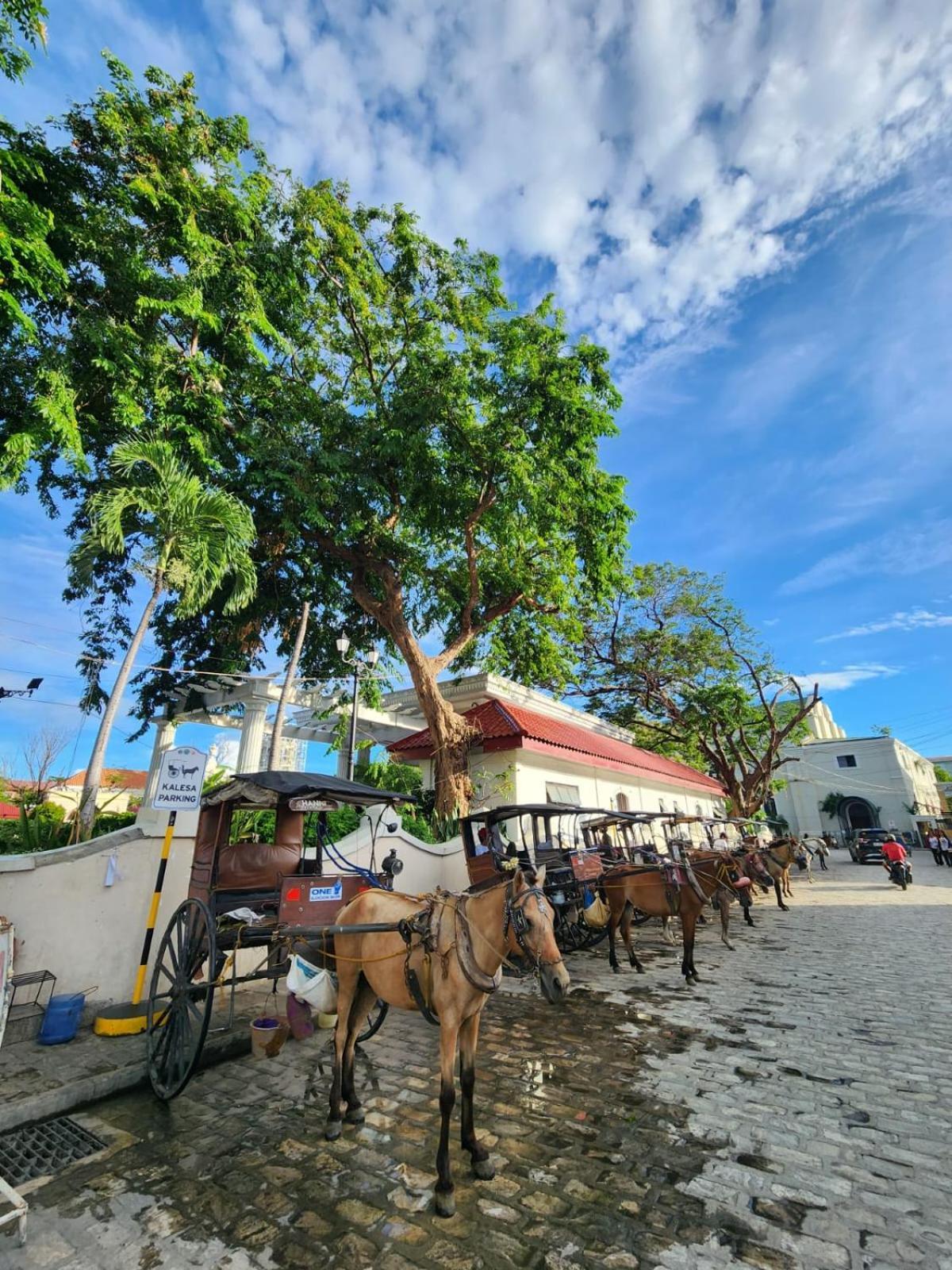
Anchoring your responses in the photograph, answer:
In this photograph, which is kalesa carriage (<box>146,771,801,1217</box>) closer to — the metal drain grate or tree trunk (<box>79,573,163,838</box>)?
the metal drain grate

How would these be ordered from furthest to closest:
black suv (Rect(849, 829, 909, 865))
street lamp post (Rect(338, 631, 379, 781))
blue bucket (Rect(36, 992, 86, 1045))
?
black suv (Rect(849, 829, 909, 865))
street lamp post (Rect(338, 631, 379, 781))
blue bucket (Rect(36, 992, 86, 1045))

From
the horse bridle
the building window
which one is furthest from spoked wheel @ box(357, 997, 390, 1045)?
the building window

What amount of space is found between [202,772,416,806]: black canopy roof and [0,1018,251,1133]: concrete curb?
2417 millimetres

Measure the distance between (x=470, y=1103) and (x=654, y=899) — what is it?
621 centimetres

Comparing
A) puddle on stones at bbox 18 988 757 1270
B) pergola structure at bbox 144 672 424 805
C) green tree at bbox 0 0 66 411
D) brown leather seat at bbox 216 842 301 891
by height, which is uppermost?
green tree at bbox 0 0 66 411

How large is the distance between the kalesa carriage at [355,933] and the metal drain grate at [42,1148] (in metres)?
0.60

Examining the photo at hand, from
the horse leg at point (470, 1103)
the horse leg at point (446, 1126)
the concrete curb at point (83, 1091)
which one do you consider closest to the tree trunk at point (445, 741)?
the concrete curb at point (83, 1091)

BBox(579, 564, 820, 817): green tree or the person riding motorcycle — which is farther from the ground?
BBox(579, 564, 820, 817): green tree

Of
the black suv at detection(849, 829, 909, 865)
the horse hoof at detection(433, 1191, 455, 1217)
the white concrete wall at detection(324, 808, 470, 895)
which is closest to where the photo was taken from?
the horse hoof at detection(433, 1191, 455, 1217)

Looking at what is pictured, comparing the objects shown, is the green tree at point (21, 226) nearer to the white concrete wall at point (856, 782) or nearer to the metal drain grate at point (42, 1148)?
the metal drain grate at point (42, 1148)

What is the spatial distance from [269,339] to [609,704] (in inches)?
900

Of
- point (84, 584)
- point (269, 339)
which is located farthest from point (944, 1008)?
point (269, 339)

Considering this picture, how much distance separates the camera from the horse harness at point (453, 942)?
12.8 ft

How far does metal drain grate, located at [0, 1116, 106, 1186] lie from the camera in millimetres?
3783
